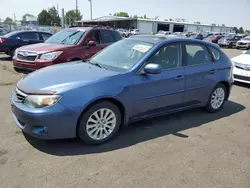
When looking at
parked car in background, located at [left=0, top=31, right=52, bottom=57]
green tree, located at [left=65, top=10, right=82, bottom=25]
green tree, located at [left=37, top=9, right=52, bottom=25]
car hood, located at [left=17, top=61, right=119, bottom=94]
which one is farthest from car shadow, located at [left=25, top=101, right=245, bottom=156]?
green tree, located at [left=37, top=9, right=52, bottom=25]

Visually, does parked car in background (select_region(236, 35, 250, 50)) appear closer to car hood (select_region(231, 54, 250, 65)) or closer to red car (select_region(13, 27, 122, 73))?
car hood (select_region(231, 54, 250, 65))

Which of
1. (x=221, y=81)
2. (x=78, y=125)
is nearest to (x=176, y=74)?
(x=221, y=81)

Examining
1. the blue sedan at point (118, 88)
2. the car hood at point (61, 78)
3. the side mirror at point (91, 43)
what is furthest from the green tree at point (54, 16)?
the car hood at point (61, 78)

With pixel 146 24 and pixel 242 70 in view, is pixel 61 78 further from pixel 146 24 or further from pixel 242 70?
pixel 146 24

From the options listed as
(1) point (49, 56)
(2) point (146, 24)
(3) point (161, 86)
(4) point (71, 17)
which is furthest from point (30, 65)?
(4) point (71, 17)

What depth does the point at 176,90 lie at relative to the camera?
436cm

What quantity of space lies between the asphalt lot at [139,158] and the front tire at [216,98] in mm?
639

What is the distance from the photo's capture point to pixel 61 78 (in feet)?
11.6

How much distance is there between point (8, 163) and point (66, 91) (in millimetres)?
1170

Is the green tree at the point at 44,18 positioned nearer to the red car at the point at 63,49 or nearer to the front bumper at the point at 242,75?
the red car at the point at 63,49

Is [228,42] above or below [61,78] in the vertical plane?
below

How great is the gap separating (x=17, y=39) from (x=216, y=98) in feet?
31.8

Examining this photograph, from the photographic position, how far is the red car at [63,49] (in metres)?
6.75

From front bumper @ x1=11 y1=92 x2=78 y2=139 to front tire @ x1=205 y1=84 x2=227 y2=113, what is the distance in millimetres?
3144
